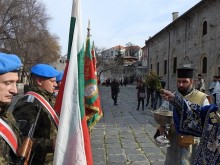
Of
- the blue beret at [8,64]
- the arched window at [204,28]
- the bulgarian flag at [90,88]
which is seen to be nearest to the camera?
the blue beret at [8,64]

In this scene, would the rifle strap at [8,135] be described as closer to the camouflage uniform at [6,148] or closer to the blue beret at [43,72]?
the camouflage uniform at [6,148]

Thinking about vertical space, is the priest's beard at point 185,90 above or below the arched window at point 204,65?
below

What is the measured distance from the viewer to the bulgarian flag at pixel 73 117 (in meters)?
2.52

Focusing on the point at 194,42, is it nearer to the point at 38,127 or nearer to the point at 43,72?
the point at 43,72

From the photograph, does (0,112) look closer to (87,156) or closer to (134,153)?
(87,156)

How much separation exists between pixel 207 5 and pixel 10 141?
76.8ft

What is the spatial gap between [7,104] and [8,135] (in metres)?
0.22

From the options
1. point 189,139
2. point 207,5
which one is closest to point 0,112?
point 189,139

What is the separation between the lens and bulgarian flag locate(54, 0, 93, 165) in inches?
99.3

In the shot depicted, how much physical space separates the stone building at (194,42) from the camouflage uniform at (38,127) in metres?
19.4

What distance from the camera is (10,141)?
2043mm

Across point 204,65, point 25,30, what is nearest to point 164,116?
point 204,65

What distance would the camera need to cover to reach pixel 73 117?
103 inches

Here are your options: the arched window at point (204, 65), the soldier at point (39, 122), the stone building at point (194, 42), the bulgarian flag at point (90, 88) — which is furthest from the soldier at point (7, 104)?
the arched window at point (204, 65)
